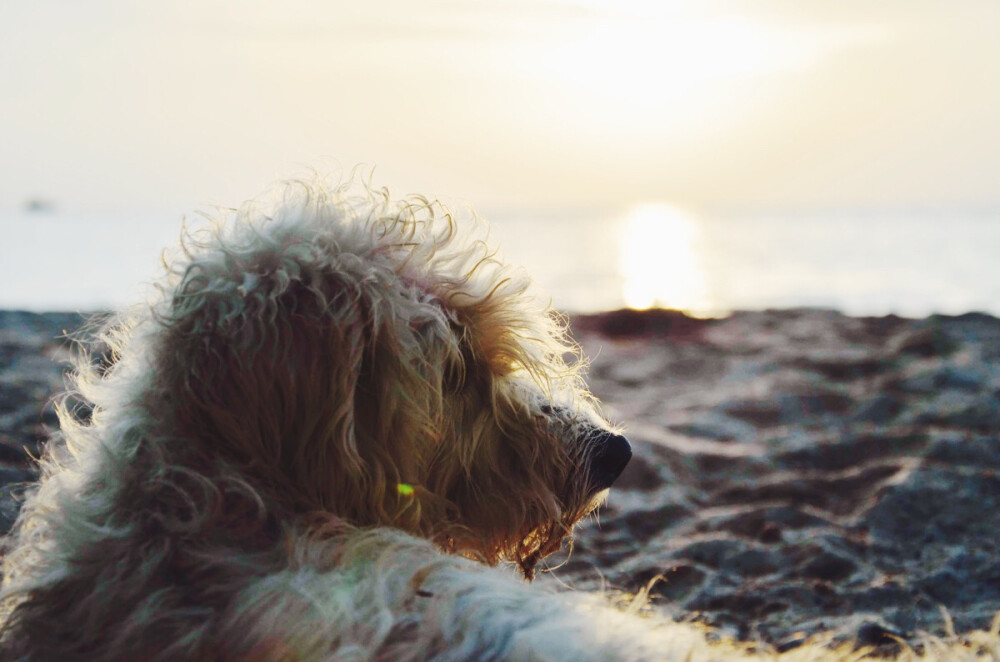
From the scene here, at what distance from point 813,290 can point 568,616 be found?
86.4ft

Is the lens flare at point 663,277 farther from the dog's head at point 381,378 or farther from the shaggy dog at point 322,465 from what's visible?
the shaggy dog at point 322,465

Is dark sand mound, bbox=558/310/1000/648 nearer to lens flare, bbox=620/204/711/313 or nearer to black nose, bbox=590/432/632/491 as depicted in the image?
black nose, bbox=590/432/632/491

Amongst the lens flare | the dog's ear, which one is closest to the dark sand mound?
the dog's ear

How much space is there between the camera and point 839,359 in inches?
358

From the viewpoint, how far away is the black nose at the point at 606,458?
335 centimetres

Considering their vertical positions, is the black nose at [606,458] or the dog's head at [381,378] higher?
the dog's head at [381,378]

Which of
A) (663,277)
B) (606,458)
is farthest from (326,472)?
(663,277)

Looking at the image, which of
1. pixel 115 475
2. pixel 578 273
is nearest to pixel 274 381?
pixel 115 475

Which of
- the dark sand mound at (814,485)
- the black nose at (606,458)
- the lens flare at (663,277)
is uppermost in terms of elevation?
the black nose at (606,458)

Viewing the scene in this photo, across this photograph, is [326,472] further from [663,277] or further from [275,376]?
[663,277]

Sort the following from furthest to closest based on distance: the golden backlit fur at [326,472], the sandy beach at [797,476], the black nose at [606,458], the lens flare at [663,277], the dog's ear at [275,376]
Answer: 1. the lens flare at [663,277]
2. the sandy beach at [797,476]
3. the black nose at [606,458]
4. the dog's ear at [275,376]
5. the golden backlit fur at [326,472]

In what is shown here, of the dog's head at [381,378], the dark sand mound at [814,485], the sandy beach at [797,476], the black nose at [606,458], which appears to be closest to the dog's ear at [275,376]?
the dog's head at [381,378]

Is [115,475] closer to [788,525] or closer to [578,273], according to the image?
[788,525]

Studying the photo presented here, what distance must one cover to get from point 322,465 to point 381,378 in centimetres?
31
